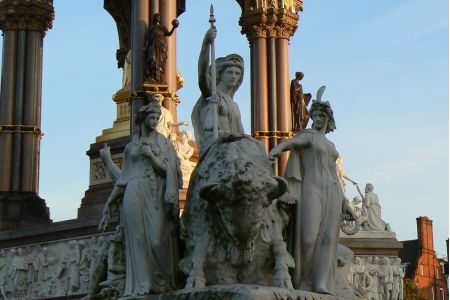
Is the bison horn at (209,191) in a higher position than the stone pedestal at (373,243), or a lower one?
lower

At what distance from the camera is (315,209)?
8312mm

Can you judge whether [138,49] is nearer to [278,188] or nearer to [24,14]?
Result: [24,14]

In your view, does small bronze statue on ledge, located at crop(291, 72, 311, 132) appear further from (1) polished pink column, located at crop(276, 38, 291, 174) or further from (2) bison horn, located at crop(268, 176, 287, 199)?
(2) bison horn, located at crop(268, 176, 287, 199)

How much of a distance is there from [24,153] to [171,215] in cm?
1925

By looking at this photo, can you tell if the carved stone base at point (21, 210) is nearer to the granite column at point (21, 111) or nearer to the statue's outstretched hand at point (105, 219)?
the granite column at point (21, 111)

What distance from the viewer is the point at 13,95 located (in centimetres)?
2739

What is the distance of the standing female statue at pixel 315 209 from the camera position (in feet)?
27.2

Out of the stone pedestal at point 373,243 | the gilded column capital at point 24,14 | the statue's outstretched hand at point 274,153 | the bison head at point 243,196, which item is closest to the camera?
the bison head at point 243,196

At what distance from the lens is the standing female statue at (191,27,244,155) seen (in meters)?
9.23

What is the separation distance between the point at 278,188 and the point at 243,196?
0.34 metres

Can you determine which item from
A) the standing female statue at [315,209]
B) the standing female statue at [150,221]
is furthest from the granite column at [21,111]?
the standing female statue at [315,209]

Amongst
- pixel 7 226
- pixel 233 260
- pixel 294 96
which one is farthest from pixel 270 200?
pixel 294 96

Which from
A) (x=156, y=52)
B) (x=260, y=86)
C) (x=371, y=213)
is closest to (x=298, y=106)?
(x=260, y=86)

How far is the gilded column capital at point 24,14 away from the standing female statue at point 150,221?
20.1 meters
